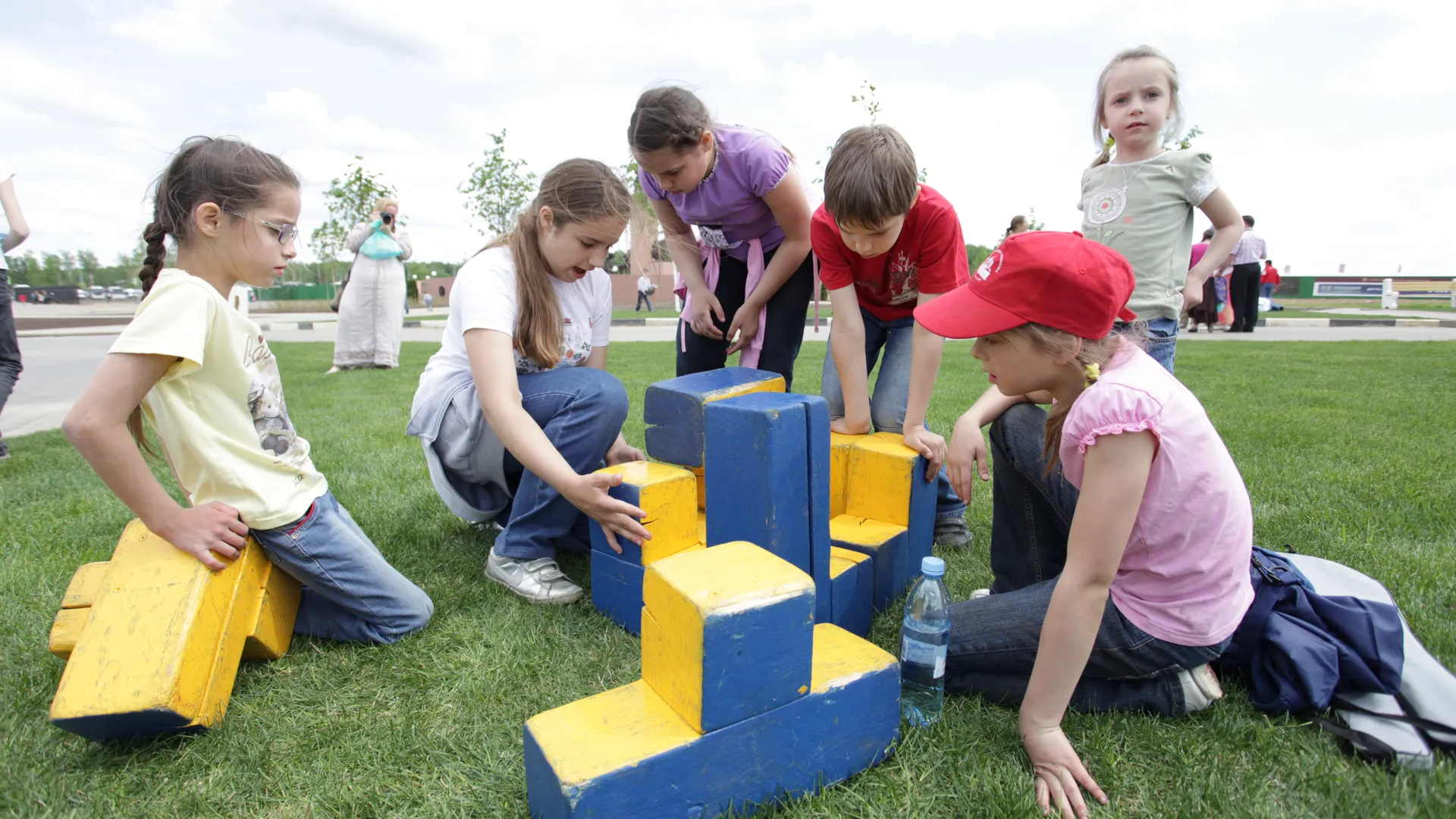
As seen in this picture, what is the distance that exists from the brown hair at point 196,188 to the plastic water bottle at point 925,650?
1945 mm

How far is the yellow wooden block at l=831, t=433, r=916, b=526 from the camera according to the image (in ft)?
7.83

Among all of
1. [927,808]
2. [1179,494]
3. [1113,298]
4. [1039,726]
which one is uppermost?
[1113,298]

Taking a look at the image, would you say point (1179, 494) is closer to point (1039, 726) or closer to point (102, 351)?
point (1039, 726)

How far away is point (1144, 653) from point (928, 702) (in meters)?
0.49

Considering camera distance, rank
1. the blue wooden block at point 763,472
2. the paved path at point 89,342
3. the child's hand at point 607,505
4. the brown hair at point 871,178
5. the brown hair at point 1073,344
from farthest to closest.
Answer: the paved path at point 89,342 → the brown hair at point 871,178 → the child's hand at point 607,505 → the blue wooden block at point 763,472 → the brown hair at point 1073,344

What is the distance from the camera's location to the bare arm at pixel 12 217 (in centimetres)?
421

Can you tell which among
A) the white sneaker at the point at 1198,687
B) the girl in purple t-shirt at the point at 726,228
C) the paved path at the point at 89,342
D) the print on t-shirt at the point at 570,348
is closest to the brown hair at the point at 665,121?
the girl in purple t-shirt at the point at 726,228

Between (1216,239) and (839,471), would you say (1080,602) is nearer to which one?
(839,471)

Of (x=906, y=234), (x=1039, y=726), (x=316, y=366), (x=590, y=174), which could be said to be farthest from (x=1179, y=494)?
(x=316, y=366)

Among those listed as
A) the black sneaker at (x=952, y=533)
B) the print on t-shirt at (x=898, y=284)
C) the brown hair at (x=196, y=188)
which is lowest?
the black sneaker at (x=952, y=533)

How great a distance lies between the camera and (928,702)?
1.88 meters

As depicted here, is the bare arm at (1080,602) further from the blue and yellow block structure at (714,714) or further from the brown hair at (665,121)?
the brown hair at (665,121)

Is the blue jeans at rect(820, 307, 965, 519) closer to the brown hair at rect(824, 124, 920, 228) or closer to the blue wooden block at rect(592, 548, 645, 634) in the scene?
the brown hair at rect(824, 124, 920, 228)

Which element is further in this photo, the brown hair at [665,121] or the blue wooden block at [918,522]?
the brown hair at [665,121]
